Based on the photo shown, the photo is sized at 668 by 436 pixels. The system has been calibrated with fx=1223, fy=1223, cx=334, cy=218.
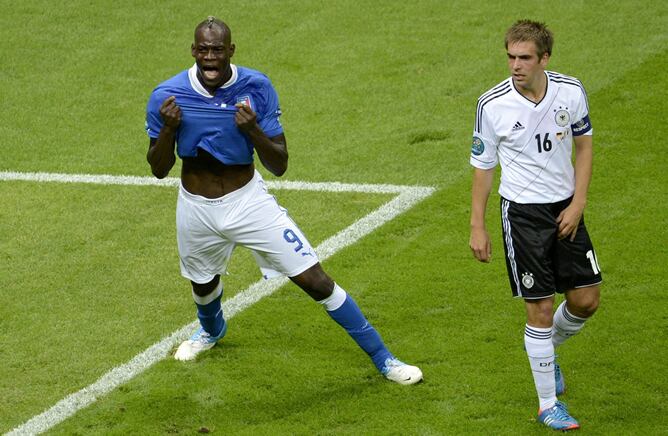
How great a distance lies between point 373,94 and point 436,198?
2.92 metres

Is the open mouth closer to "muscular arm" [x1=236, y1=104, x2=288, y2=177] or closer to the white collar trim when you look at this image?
the white collar trim

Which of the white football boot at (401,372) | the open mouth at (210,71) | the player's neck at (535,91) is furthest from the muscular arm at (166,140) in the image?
the player's neck at (535,91)

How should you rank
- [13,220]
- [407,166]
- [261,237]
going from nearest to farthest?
[261,237], [13,220], [407,166]

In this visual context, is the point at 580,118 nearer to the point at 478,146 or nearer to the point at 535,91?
the point at 535,91

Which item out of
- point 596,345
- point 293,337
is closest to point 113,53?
point 293,337

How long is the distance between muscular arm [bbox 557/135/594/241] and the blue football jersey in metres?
1.91

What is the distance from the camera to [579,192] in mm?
7375

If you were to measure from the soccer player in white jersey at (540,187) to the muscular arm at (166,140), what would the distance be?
6.19 ft

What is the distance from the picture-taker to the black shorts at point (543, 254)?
292 inches

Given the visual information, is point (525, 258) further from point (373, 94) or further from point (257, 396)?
point (373, 94)

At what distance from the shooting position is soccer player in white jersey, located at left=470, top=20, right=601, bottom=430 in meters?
7.30

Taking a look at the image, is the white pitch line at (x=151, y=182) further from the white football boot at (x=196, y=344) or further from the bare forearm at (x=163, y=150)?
the bare forearm at (x=163, y=150)

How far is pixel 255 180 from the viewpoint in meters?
8.23

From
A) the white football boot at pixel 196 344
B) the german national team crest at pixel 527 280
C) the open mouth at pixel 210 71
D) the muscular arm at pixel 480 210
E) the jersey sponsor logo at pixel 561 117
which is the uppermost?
the open mouth at pixel 210 71
